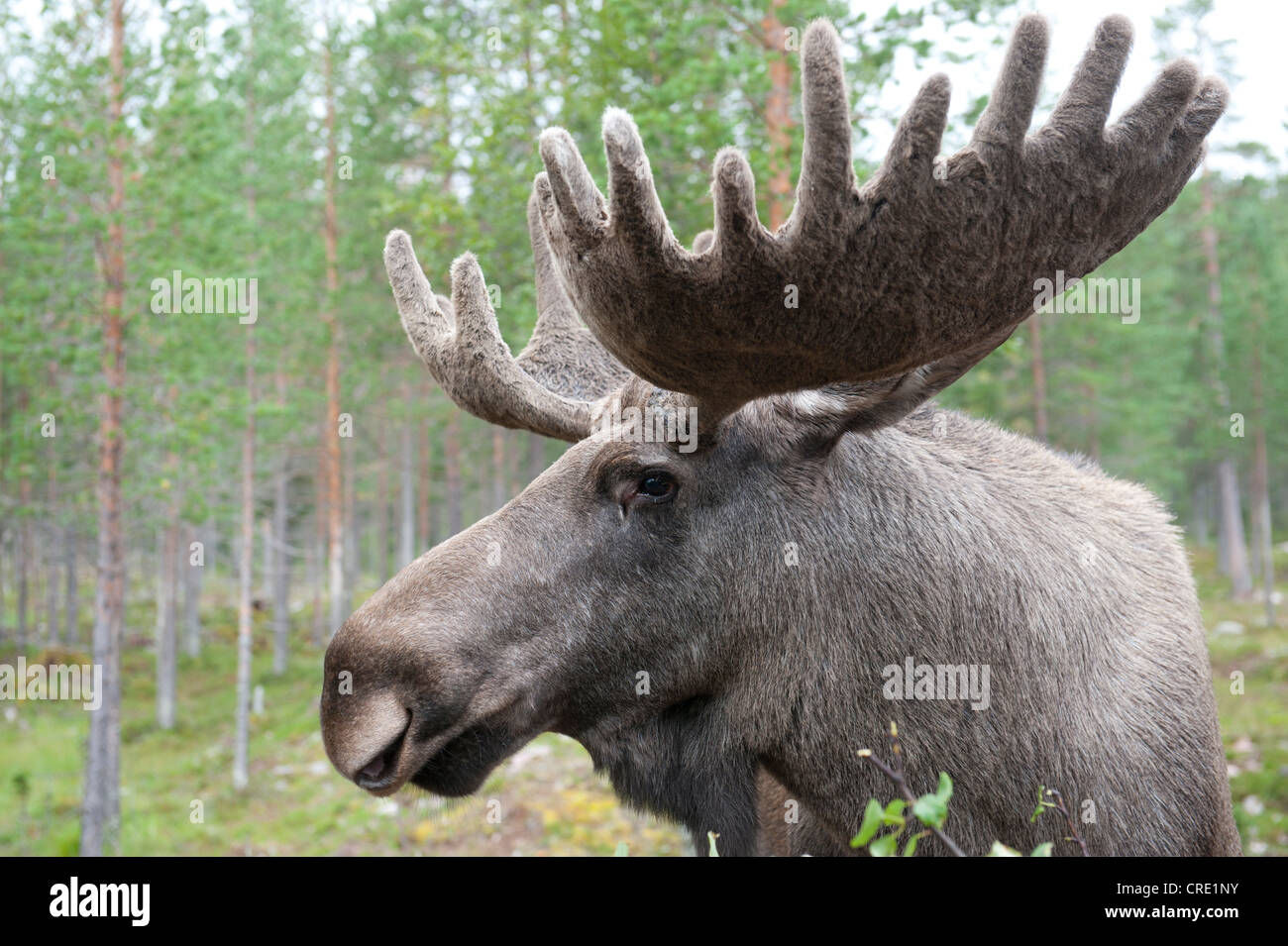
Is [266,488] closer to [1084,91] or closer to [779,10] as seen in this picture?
[779,10]

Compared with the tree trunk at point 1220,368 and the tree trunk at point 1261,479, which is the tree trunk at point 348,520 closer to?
the tree trunk at point 1220,368

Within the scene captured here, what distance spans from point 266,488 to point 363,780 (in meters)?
32.2

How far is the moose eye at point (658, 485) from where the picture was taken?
9.37 feet

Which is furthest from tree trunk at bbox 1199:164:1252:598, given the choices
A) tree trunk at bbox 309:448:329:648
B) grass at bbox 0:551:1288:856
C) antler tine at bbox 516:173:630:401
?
antler tine at bbox 516:173:630:401

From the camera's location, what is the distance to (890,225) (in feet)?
7.52

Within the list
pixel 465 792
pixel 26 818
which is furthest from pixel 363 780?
pixel 26 818

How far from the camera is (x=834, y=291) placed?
2.40 metres

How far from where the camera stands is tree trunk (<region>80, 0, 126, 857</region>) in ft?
46.5

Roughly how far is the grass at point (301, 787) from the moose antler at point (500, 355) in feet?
14.8

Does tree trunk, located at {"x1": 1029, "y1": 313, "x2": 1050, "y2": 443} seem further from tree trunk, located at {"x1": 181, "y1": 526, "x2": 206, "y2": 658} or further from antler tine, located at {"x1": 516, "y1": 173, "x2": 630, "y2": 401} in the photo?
tree trunk, located at {"x1": 181, "y1": 526, "x2": 206, "y2": 658}

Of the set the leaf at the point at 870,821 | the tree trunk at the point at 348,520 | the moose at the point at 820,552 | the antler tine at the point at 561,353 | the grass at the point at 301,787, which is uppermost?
the tree trunk at the point at 348,520

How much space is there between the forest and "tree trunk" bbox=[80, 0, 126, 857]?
0.05 m

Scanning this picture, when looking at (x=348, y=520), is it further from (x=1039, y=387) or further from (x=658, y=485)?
(x=658, y=485)

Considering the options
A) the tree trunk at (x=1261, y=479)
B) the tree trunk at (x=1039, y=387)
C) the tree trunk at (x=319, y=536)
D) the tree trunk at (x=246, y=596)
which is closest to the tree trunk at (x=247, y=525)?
the tree trunk at (x=246, y=596)
